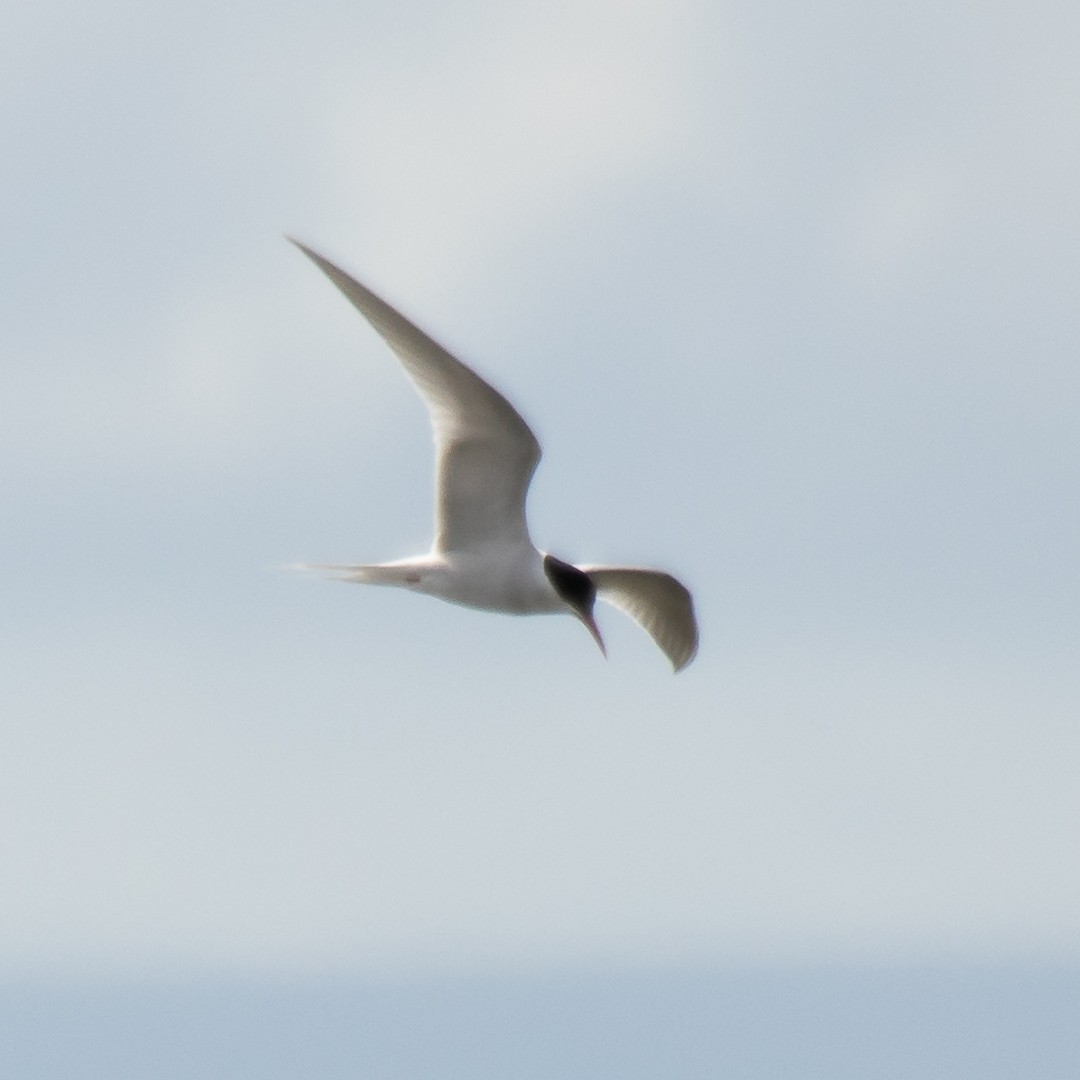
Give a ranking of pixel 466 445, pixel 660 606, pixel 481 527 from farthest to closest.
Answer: pixel 660 606 → pixel 481 527 → pixel 466 445

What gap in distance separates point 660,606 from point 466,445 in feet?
9.26

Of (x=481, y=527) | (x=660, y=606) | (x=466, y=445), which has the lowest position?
(x=481, y=527)

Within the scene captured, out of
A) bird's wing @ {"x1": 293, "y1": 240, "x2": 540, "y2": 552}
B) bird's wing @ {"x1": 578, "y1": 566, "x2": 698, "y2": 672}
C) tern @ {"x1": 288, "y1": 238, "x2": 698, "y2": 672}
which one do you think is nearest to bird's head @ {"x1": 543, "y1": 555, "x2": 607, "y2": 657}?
tern @ {"x1": 288, "y1": 238, "x2": 698, "y2": 672}

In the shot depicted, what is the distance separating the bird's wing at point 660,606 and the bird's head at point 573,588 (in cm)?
181

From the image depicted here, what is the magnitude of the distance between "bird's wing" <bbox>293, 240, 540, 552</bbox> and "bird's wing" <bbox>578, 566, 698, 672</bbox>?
6.66ft

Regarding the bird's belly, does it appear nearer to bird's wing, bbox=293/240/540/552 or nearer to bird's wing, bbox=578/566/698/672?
bird's wing, bbox=293/240/540/552

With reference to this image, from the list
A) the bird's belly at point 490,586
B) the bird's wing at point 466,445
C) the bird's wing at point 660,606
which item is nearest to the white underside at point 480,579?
the bird's belly at point 490,586

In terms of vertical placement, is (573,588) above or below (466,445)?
below

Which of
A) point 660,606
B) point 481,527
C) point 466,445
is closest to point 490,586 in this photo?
point 481,527

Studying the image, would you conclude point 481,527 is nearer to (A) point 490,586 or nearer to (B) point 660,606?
(A) point 490,586

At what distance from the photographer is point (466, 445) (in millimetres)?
11812

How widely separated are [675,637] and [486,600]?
2.69 meters

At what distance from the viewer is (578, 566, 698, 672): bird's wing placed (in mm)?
14023

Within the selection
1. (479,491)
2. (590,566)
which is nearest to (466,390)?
(479,491)
